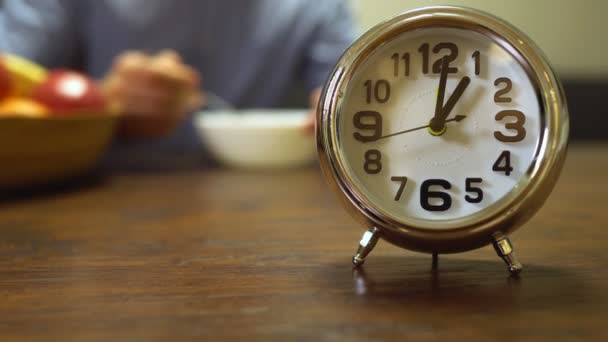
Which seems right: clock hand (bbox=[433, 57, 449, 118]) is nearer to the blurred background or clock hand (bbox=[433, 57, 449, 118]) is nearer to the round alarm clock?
the round alarm clock

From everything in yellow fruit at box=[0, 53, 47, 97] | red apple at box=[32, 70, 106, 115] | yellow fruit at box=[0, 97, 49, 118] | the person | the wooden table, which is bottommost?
the wooden table

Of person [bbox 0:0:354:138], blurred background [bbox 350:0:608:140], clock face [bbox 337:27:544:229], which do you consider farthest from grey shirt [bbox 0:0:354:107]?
clock face [bbox 337:27:544:229]

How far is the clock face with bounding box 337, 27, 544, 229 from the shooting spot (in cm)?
52

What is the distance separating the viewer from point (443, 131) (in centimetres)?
53

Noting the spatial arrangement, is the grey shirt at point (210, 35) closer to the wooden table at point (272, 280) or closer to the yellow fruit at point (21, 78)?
the yellow fruit at point (21, 78)

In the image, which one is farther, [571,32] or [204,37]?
[571,32]

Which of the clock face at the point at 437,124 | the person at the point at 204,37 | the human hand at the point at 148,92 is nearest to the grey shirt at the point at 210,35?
the person at the point at 204,37

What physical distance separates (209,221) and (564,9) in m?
2.31

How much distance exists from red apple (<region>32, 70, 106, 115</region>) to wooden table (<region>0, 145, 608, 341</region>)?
0.72 ft

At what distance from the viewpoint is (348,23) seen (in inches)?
74.5

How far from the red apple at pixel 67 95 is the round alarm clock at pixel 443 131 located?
0.67 meters

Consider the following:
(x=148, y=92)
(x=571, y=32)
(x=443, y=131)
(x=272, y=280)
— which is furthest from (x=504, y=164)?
(x=571, y=32)

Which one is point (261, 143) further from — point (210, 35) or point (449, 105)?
point (449, 105)

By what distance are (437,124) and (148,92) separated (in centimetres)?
101
